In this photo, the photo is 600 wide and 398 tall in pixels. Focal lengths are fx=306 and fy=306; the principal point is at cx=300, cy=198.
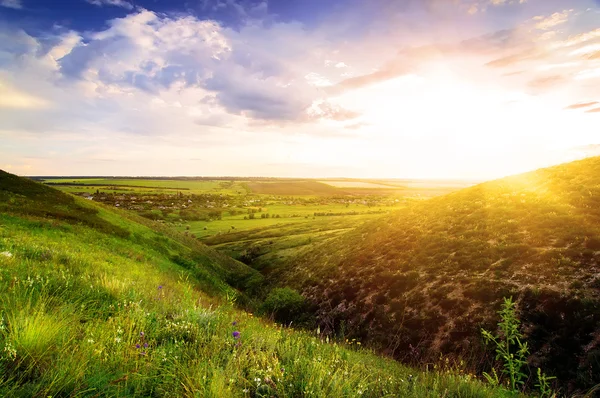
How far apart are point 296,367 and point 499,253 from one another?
22.9 meters

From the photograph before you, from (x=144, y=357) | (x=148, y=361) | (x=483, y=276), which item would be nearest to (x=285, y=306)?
(x=483, y=276)

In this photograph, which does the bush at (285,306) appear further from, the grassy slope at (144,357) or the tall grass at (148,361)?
the tall grass at (148,361)

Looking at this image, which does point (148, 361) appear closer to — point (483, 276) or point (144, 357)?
point (144, 357)

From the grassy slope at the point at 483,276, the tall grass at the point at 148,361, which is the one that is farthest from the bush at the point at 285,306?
the tall grass at the point at 148,361

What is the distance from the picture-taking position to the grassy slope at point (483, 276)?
14.5m

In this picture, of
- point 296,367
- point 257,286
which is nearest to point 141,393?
point 296,367

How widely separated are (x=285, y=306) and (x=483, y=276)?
1645 cm

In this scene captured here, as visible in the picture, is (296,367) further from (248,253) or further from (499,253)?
(248,253)

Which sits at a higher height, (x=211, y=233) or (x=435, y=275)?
(x=435, y=275)

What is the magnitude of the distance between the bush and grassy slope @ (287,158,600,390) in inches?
69.8

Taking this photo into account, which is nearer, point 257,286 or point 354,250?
point 354,250

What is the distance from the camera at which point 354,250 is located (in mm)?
36312

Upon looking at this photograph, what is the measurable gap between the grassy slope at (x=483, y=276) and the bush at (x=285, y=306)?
1.77 metres

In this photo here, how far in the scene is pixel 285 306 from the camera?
28.4 metres
